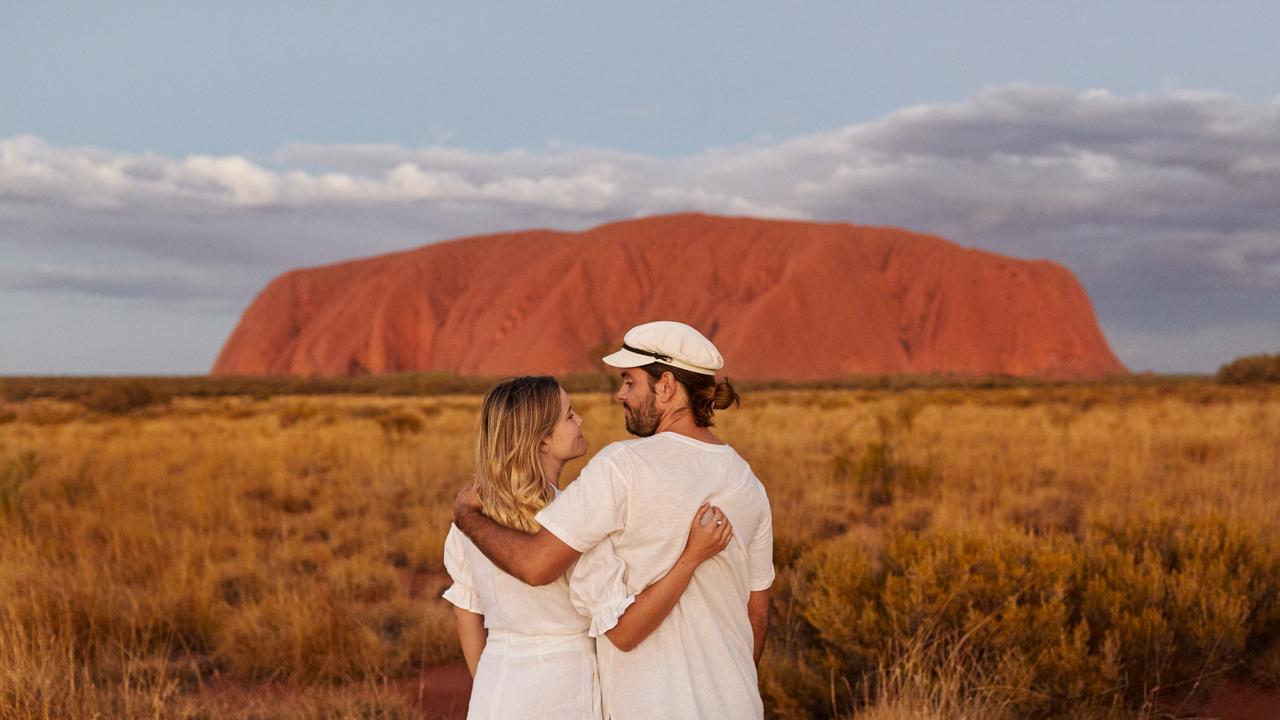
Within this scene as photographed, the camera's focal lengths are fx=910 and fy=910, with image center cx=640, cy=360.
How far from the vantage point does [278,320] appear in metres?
82.7

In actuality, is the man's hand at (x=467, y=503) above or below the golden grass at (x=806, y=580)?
above

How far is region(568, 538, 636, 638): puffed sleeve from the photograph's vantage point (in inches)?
81.5

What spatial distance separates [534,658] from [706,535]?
57 cm

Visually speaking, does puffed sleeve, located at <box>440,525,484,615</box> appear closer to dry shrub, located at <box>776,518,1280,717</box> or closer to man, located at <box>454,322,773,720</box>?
man, located at <box>454,322,773,720</box>

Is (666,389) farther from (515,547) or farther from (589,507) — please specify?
(515,547)

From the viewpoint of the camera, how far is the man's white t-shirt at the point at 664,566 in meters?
2.00

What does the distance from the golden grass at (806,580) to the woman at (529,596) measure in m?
2.03

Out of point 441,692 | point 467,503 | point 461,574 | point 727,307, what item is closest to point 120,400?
point 441,692

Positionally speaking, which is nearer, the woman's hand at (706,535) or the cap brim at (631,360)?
the woman's hand at (706,535)

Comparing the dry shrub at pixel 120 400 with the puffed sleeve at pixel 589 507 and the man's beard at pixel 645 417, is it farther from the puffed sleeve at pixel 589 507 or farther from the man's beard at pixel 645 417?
the puffed sleeve at pixel 589 507

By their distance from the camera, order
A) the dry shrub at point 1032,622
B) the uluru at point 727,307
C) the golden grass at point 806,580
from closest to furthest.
A: the dry shrub at point 1032,622 → the golden grass at point 806,580 → the uluru at point 727,307

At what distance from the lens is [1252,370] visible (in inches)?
1485

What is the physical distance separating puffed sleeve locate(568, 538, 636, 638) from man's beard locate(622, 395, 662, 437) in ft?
0.95

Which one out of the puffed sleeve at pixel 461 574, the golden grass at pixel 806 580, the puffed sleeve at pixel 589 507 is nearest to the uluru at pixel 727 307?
the golden grass at pixel 806 580
